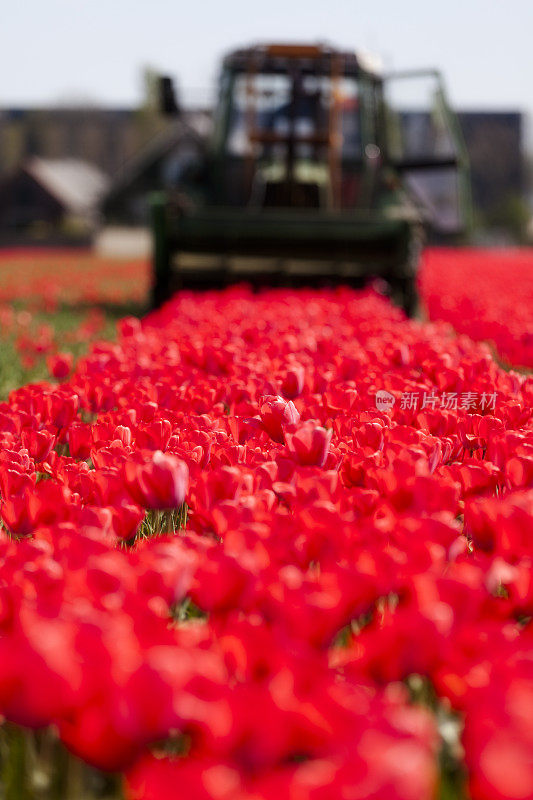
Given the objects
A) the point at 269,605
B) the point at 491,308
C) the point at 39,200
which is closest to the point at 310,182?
the point at 491,308

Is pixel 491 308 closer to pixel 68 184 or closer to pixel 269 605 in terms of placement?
pixel 269 605

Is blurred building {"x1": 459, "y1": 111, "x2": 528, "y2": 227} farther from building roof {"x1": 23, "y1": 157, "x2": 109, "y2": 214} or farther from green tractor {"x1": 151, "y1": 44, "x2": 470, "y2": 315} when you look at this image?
green tractor {"x1": 151, "y1": 44, "x2": 470, "y2": 315}

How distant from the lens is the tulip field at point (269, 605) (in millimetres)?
1183

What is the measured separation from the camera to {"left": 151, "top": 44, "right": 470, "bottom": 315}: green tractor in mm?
11297

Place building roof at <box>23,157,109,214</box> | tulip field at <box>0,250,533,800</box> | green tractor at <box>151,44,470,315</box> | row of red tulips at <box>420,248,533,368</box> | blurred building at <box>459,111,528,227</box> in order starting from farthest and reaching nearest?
1. blurred building at <box>459,111,528,227</box>
2. building roof at <box>23,157,109,214</box>
3. green tractor at <box>151,44,470,315</box>
4. row of red tulips at <box>420,248,533,368</box>
5. tulip field at <box>0,250,533,800</box>

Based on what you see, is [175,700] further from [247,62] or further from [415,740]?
[247,62]

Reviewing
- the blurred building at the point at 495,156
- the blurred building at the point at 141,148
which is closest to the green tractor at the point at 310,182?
the blurred building at the point at 141,148

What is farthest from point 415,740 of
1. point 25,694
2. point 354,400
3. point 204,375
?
point 204,375

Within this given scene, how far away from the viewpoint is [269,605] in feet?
5.35

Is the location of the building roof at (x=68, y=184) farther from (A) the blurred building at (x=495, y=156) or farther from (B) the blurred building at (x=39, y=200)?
(A) the blurred building at (x=495, y=156)

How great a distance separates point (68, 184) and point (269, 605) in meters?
74.0

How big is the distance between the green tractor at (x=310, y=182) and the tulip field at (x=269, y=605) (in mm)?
7822

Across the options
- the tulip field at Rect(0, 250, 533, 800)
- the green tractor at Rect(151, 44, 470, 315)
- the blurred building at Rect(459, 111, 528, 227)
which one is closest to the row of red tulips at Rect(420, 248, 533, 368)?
the green tractor at Rect(151, 44, 470, 315)

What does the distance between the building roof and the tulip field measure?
69.1 m
